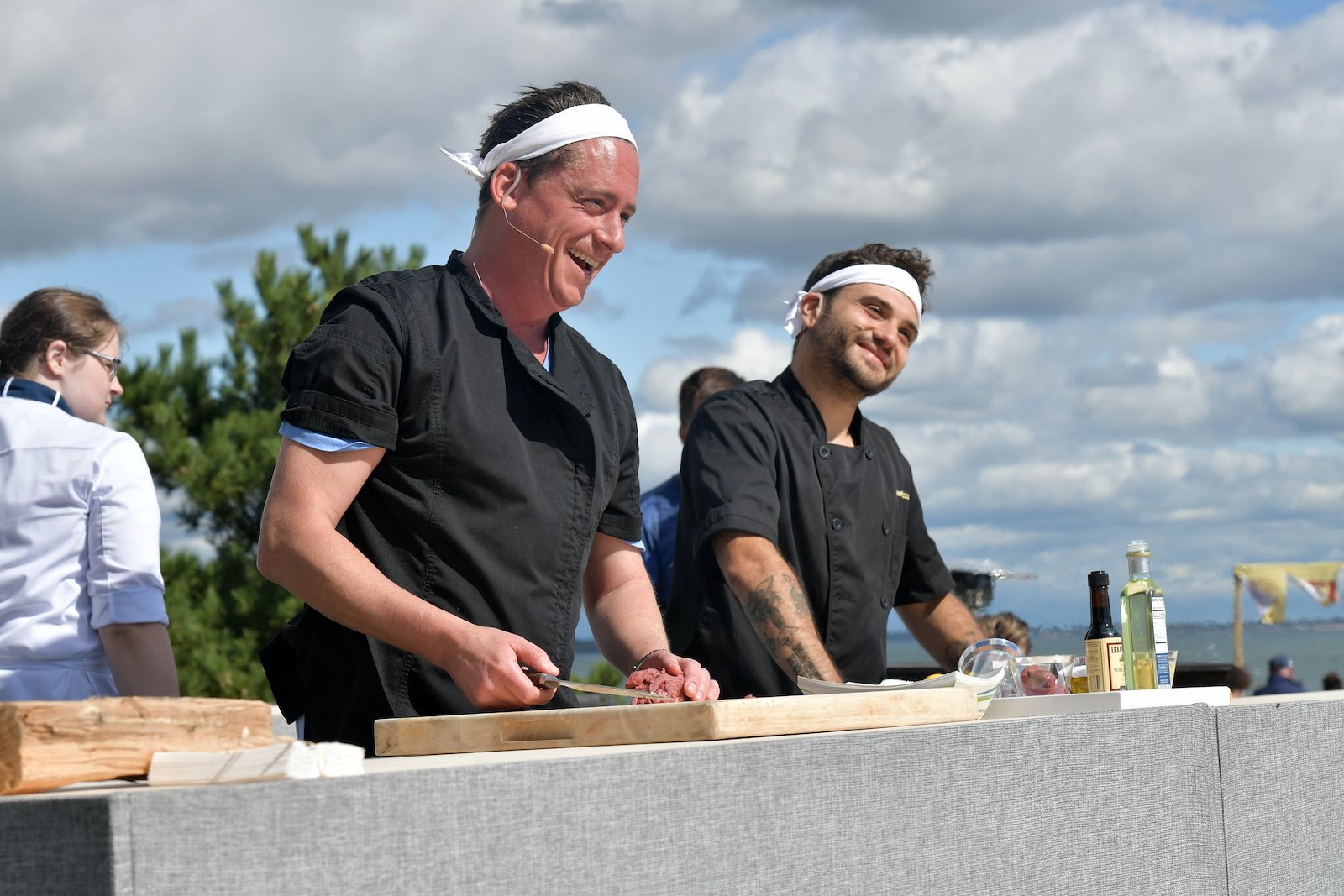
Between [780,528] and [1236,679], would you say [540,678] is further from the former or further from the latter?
[1236,679]

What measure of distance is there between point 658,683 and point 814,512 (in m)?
1.30

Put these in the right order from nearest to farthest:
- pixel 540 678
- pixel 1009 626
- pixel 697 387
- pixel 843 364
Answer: pixel 540 678 < pixel 843 364 < pixel 697 387 < pixel 1009 626

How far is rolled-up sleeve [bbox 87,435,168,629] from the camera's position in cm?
265

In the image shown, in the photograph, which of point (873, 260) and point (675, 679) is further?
point (873, 260)

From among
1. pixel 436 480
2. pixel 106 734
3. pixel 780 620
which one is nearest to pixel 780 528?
pixel 780 620

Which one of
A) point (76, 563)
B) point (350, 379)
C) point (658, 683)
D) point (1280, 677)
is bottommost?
point (1280, 677)

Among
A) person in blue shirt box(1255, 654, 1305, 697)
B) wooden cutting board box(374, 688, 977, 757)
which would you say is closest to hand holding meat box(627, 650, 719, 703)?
wooden cutting board box(374, 688, 977, 757)

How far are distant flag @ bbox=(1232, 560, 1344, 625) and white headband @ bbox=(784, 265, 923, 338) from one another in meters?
3.04

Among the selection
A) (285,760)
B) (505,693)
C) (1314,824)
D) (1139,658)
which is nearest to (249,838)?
(285,760)

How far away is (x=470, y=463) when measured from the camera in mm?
2203

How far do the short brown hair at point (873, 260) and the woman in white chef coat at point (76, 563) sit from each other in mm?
1741

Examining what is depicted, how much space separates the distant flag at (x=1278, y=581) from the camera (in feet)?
19.5

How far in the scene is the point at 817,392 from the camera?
3486 millimetres

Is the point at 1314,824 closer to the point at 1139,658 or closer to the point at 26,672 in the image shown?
the point at 1139,658
